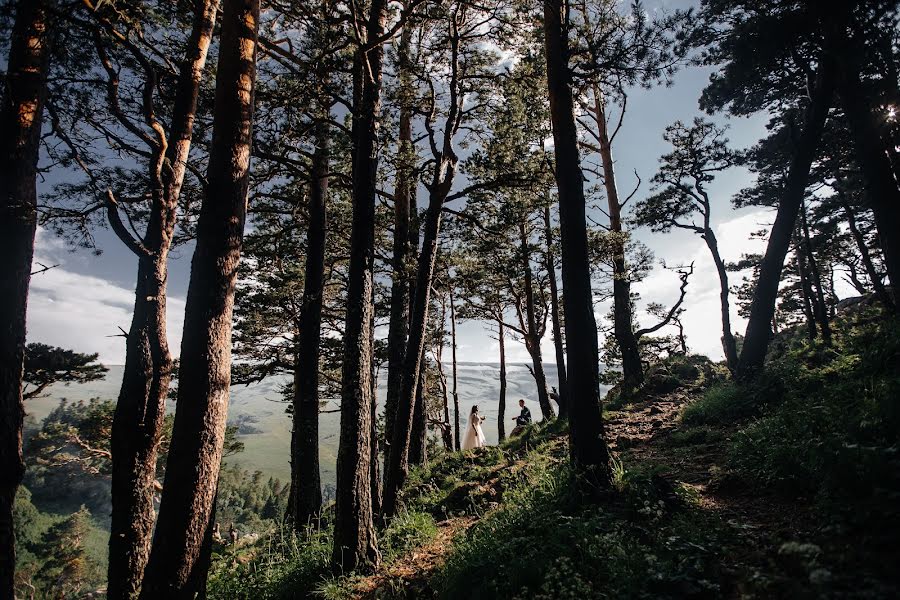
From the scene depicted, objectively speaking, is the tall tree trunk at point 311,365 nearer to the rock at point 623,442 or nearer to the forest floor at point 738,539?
the forest floor at point 738,539

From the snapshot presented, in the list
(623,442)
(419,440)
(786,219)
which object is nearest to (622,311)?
(786,219)

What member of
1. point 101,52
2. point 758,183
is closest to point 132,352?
point 101,52

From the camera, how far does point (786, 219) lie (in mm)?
9469

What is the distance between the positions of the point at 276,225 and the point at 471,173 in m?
6.57

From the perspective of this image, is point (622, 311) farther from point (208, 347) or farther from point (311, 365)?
point (208, 347)

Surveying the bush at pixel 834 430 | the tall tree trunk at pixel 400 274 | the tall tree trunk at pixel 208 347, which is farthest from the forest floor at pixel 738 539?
the tall tree trunk at pixel 400 274

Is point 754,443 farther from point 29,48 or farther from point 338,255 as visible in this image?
point 29,48

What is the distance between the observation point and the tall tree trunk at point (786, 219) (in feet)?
30.2

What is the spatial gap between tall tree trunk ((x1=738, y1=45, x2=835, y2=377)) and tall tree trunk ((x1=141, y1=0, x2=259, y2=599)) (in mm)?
10452

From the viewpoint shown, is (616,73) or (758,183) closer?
(616,73)

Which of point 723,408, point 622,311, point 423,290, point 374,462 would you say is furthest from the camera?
point 622,311

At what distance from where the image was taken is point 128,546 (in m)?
5.47

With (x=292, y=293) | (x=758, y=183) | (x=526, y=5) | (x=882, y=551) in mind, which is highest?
(x=758, y=183)

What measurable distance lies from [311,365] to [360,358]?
3647 mm
